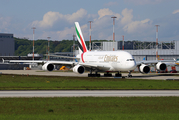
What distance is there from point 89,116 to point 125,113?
2.51m

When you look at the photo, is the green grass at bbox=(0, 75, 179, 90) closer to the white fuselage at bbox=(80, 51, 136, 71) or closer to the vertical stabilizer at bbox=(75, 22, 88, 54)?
the white fuselage at bbox=(80, 51, 136, 71)

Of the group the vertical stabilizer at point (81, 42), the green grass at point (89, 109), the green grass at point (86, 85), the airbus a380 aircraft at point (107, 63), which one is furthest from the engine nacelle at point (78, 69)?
the green grass at point (89, 109)

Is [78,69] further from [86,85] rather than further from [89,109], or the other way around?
[89,109]

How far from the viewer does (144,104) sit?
2278 cm

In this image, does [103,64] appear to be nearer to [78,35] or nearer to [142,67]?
[142,67]

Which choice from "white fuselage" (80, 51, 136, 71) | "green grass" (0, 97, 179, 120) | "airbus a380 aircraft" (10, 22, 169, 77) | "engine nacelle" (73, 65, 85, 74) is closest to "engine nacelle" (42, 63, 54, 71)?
"airbus a380 aircraft" (10, 22, 169, 77)

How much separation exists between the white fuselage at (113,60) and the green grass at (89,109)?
31978 millimetres

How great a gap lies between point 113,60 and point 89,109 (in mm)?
39795

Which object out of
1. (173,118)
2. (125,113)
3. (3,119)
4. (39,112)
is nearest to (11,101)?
(39,112)

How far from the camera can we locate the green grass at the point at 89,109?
696 inches

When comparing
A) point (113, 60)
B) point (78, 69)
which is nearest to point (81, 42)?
point (78, 69)

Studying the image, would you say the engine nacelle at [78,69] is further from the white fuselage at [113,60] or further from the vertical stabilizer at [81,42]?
Result: the vertical stabilizer at [81,42]

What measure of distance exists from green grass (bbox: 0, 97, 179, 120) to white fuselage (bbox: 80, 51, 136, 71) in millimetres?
31978

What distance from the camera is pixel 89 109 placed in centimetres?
2044
